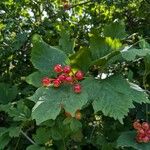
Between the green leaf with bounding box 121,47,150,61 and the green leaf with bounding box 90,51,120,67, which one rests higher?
the green leaf with bounding box 121,47,150,61

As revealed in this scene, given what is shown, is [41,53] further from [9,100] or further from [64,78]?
[9,100]

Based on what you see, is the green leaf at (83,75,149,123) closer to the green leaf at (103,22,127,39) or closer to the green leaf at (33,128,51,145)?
the green leaf at (103,22,127,39)

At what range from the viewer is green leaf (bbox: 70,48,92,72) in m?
2.17

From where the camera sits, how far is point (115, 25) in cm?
229

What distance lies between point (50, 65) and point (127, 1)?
1.91 meters

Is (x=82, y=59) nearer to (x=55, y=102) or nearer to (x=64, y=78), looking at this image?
(x=64, y=78)

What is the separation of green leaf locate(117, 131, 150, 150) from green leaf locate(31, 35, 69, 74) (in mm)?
504

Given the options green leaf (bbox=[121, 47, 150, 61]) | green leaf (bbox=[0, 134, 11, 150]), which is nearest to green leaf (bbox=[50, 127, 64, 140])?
green leaf (bbox=[0, 134, 11, 150])

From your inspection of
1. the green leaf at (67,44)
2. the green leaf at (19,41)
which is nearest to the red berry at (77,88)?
the green leaf at (67,44)

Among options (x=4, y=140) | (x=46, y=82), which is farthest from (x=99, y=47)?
(x=4, y=140)

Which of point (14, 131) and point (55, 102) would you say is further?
point (14, 131)

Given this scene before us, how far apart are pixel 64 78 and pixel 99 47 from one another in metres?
0.23

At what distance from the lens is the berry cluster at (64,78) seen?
6.81 feet

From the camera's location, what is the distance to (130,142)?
233cm
